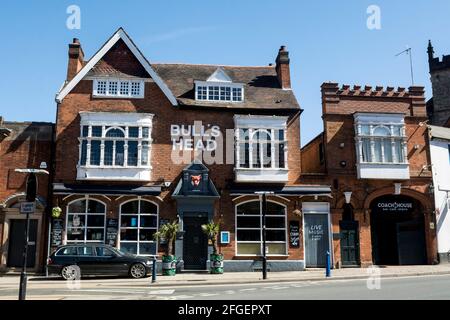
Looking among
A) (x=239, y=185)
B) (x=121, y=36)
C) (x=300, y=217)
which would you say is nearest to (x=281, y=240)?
(x=300, y=217)

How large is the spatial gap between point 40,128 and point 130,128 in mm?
5014

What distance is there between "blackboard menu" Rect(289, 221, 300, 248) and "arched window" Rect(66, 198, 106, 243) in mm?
9698

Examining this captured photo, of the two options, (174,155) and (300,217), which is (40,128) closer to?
(174,155)

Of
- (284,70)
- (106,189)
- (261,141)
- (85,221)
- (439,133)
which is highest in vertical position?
(284,70)

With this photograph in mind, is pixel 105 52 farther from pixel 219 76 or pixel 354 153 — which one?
pixel 354 153

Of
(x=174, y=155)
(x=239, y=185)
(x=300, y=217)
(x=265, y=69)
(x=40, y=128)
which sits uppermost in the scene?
(x=265, y=69)

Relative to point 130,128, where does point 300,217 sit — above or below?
below

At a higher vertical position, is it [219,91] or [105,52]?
[105,52]

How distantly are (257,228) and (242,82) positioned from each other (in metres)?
8.62

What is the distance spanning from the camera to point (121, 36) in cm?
2423

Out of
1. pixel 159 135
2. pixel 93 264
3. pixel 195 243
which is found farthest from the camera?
pixel 159 135

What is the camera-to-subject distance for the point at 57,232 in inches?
871

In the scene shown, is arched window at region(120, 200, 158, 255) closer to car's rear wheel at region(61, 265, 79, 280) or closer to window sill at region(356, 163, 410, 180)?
car's rear wheel at region(61, 265, 79, 280)

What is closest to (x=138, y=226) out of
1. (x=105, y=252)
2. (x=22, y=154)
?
(x=105, y=252)
